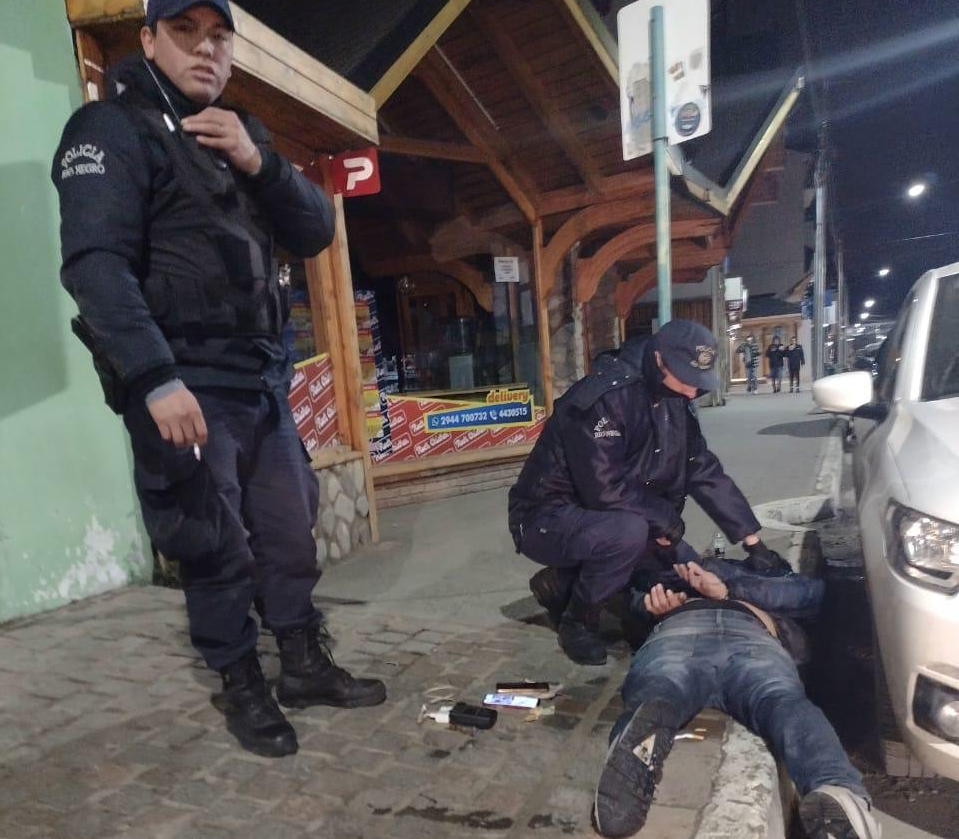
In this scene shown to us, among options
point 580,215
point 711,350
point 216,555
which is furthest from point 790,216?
point 216,555

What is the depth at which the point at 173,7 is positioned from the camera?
190 centimetres

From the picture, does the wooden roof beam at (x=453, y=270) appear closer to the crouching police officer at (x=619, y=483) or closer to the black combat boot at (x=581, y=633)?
the crouching police officer at (x=619, y=483)

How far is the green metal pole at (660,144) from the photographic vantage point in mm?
3471

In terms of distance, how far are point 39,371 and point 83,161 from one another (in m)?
2.03

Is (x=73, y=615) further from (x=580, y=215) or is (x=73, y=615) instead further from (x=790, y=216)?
(x=790, y=216)

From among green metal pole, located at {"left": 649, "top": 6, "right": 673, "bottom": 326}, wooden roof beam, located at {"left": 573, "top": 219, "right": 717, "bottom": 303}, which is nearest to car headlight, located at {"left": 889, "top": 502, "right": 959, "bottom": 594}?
green metal pole, located at {"left": 649, "top": 6, "right": 673, "bottom": 326}

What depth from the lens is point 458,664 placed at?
299 cm

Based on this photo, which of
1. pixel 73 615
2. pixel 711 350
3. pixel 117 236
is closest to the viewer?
pixel 117 236

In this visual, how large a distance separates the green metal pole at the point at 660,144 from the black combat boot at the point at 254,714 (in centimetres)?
243

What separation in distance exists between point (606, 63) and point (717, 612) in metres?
5.93

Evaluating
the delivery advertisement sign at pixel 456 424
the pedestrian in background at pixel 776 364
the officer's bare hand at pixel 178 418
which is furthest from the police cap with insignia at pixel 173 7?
the pedestrian in background at pixel 776 364

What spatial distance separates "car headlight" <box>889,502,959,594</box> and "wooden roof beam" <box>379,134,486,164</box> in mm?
5830

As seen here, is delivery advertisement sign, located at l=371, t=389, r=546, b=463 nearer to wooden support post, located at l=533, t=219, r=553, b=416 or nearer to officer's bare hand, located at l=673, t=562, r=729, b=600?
wooden support post, located at l=533, t=219, r=553, b=416

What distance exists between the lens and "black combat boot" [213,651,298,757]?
221cm
